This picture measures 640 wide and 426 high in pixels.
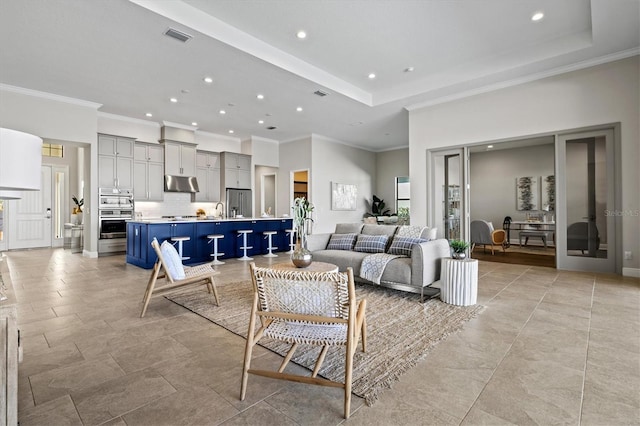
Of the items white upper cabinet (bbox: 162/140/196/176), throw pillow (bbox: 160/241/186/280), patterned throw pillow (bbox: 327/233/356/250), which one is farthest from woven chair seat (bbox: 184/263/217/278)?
white upper cabinet (bbox: 162/140/196/176)

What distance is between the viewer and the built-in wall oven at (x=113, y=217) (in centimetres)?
731

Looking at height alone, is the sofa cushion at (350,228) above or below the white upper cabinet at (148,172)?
below

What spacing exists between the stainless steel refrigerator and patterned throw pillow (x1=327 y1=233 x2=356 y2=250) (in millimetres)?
5191

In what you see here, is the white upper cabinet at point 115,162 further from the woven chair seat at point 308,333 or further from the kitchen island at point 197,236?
the woven chair seat at point 308,333

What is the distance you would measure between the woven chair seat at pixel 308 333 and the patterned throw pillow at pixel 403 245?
8.26 ft

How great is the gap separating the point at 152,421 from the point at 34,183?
1.31 metres

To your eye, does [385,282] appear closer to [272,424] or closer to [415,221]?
[272,424]

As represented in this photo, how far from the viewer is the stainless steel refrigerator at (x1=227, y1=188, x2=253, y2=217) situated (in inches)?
376

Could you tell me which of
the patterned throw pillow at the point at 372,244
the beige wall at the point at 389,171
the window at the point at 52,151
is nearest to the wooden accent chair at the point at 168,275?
the patterned throw pillow at the point at 372,244

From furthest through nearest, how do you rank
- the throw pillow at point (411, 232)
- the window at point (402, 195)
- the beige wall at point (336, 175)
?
the window at point (402, 195)
the beige wall at point (336, 175)
the throw pillow at point (411, 232)

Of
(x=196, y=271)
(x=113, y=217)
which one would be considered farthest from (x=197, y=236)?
(x=196, y=271)

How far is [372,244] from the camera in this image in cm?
454

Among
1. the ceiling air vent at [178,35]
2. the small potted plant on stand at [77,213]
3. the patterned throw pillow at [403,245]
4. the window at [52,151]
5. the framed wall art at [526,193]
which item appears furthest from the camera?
the framed wall art at [526,193]

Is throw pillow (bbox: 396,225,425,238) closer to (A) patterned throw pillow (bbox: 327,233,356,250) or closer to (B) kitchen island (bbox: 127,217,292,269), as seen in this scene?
→ (A) patterned throw pillow (bbox: 327,233,356,250)
